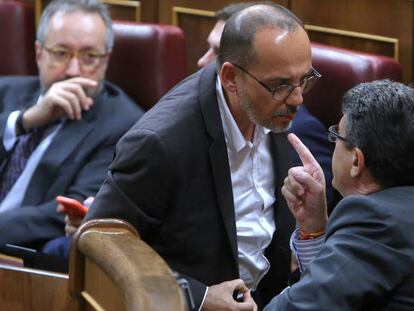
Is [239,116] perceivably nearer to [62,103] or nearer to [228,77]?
[228,77]

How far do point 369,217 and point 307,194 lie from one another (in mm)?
282

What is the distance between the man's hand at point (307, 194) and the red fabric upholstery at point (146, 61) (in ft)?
3.18

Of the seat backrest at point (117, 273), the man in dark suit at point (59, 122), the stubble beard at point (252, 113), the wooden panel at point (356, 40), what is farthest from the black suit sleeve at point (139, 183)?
the wooden panel at point (356, 40)

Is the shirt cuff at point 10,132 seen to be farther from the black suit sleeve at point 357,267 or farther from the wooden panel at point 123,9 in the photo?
the black suit sleeve at point 357,267

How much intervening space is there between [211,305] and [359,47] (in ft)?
4.00

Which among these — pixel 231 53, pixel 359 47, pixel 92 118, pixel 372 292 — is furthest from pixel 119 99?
pixel 372 292

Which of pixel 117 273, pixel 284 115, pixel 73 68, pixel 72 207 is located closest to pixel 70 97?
pixel 73 68

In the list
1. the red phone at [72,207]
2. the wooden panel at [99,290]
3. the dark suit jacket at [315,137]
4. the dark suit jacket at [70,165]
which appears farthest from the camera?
the dark suit jacket at [70,165]

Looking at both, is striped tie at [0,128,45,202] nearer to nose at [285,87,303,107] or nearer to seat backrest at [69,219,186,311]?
nose at [285,87,303,107]

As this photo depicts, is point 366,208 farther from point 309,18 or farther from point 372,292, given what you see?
point 309,18

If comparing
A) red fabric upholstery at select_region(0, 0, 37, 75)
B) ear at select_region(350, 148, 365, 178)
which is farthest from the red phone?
red fabric upholstery at select_region(0, 0, 37, 75)

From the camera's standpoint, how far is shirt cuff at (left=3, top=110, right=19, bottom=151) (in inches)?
92.0

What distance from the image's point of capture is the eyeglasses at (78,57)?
241 centimetres

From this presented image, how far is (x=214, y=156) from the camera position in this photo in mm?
1563
